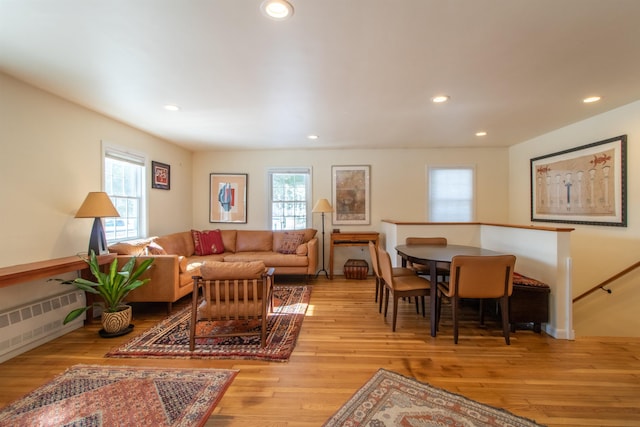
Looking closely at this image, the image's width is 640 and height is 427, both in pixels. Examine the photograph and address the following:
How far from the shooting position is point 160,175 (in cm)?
453

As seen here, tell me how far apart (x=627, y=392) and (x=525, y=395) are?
74cm

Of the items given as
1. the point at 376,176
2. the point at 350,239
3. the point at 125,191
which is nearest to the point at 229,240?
the point at 125,191

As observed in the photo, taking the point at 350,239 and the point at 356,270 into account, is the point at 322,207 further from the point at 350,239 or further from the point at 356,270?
the point at 356,270

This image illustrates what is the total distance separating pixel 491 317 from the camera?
3178 millimetres

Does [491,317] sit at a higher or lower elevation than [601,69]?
lower

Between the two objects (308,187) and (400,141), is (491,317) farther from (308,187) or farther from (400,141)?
(308,187)

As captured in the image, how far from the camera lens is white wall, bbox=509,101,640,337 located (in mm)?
3072

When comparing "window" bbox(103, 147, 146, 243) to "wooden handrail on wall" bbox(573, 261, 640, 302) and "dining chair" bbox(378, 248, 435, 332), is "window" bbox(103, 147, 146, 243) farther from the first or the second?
"wooden handrail on wall" bbox(573, 261, 640, 302)

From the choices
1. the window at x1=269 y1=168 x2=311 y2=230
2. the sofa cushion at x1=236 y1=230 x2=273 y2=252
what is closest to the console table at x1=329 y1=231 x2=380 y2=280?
the window at x1=269 y1=168 x2=311 y2=230

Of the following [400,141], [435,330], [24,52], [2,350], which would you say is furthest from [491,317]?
[24,52]

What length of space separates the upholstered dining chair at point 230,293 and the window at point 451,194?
13.1 feet

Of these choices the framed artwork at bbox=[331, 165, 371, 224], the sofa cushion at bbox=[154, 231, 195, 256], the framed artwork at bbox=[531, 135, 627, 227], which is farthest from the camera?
the framed artwork at bbox=[331, 165, 371, 224]

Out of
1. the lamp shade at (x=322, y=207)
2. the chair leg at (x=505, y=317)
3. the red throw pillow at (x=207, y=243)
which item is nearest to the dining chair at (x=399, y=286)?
the chair leg at (x=505, y=317)

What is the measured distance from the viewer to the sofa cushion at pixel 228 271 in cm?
245
